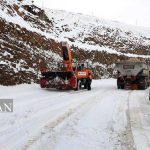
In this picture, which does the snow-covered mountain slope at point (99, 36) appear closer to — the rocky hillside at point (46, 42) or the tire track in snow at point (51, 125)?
the rocky hillside at point (46, 42)

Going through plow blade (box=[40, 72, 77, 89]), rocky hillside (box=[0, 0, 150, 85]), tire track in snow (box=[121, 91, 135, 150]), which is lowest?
tire track in snow (box=[121, 91, 135, 150])

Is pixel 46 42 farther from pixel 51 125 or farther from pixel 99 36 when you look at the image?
pixel 51 125

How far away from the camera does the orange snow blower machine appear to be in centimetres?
1870

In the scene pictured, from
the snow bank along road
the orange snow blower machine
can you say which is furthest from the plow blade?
the snow bank along road

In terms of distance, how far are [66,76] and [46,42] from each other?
16.3 meters

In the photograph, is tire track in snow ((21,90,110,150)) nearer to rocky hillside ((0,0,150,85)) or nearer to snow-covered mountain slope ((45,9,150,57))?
rocky hillside ((0,0,150,85))

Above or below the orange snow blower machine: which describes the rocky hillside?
above

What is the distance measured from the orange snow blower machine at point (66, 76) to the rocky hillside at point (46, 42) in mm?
2129

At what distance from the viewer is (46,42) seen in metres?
34.6

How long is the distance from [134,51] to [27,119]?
50.5 meters

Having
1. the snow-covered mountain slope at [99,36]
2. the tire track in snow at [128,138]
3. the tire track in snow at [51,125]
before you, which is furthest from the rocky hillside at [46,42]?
the tire track in snow at [128,138]

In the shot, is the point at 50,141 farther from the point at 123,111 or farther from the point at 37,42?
the point at 37,42

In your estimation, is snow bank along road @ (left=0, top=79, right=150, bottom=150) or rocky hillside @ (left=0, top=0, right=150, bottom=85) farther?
rocky hillside @ (left=0, top=0, right=150, bottom=85)

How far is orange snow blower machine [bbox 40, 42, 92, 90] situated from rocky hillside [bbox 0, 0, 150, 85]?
6.99 ft
